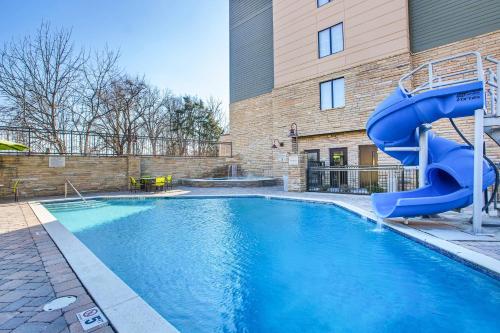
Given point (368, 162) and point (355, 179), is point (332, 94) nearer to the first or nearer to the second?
point (368, 162)

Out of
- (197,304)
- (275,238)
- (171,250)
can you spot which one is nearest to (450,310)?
(197,304)

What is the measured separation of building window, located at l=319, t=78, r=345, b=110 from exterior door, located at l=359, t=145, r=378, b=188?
228 cm

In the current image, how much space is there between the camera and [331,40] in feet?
41.8

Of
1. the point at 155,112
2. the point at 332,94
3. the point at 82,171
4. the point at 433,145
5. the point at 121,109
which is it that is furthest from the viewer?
the point at 155,112

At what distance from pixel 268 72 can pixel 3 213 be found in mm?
13141

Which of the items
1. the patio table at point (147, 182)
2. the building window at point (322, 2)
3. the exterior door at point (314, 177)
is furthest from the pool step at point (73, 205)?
the building window at point (322, 2)

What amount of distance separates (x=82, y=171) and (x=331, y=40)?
12774mm

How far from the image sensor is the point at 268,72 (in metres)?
15.7

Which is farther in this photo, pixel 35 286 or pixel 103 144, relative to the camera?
pixel 103 144

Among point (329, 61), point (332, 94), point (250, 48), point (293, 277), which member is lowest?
point (293, 277)

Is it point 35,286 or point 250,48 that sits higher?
point 250,48

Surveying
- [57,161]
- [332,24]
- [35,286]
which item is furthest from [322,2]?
[35,286]

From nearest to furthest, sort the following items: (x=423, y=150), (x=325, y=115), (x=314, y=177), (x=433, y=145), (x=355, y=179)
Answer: (x=423, y=150) < (x=433, y=145) < (x=355, y=179) < (x=314, y=177) < (x=325, y=115)

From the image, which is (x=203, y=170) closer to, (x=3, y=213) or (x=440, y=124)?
(x=3, y=213)
